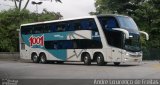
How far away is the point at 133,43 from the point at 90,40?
3190mm

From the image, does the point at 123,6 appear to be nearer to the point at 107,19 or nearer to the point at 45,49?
the point at 45,49

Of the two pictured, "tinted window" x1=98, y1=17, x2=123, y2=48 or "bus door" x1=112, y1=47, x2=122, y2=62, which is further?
"bus door" x1=112, y1=47, x2=122, y2=62

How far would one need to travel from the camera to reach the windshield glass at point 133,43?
31.6 metres

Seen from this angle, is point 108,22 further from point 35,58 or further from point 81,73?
point 35,58

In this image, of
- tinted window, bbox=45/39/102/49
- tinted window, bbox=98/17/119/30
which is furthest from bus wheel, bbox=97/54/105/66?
tinted window, bbox=98/17/119/30

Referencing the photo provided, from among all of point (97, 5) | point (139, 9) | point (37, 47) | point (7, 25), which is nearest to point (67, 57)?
point (37, 47)

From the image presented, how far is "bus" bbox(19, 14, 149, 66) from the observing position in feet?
104

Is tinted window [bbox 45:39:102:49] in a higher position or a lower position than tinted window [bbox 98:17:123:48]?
lower

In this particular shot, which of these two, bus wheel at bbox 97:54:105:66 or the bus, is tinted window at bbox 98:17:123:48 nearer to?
the bus

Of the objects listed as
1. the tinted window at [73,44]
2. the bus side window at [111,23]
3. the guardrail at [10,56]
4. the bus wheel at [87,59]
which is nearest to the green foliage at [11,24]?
the guardrail at [10,56]

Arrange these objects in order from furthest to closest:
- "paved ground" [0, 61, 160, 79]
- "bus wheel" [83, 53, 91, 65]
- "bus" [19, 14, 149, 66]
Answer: "bus wheel" [83, 53, 91, 65]
"bus" [19, 14, 149, 66]
"paved ground" [0, 61, 160, 79]

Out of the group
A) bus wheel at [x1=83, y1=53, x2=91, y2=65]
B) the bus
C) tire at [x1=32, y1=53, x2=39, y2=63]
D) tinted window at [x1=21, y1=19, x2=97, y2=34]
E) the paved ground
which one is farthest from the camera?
tire at [x1=32, y1=53, x2=39, y2=63]

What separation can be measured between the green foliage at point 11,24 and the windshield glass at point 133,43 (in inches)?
914

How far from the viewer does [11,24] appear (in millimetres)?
54219
